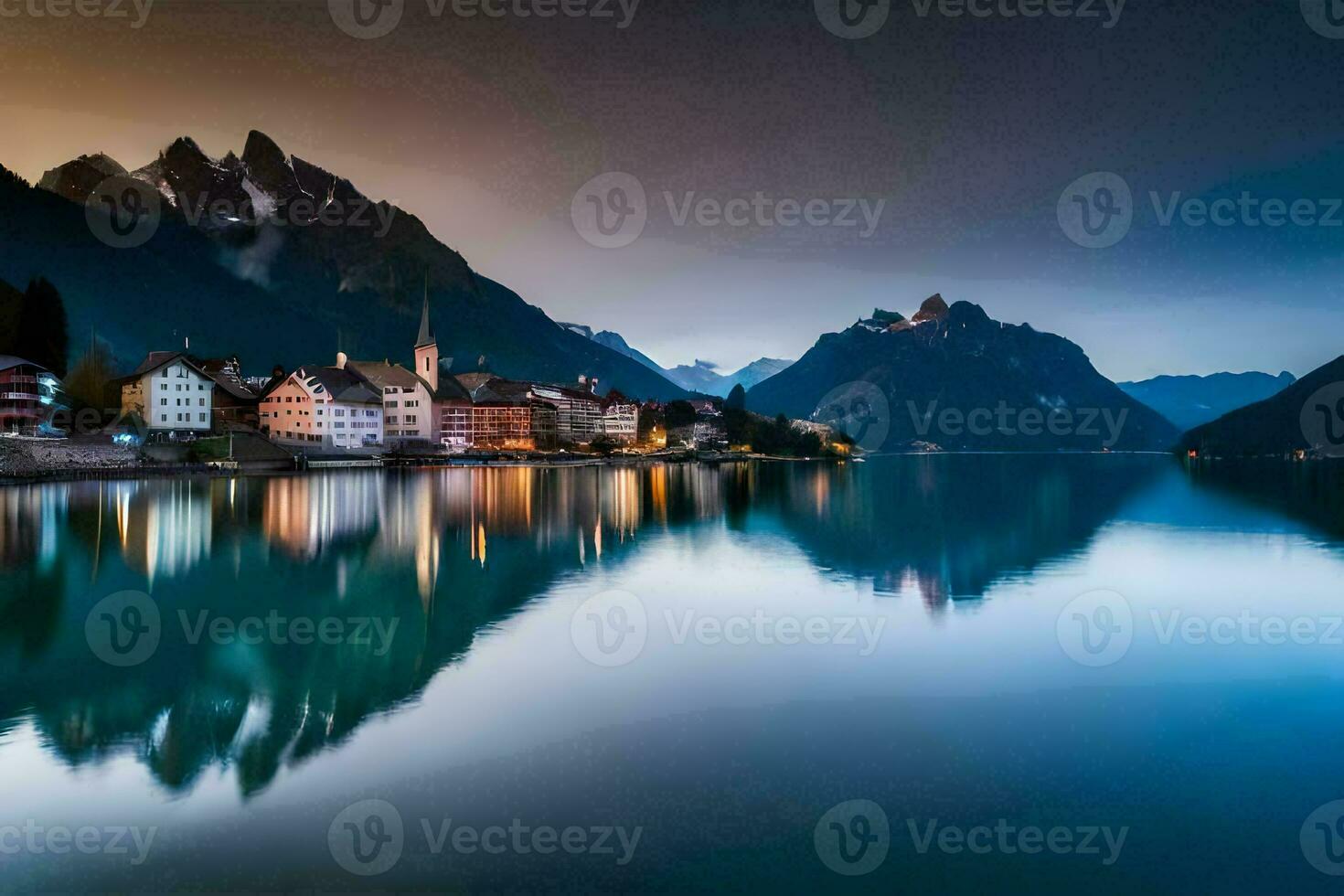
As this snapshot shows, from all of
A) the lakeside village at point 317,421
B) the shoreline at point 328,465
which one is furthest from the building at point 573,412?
the shoreline at point 328,465

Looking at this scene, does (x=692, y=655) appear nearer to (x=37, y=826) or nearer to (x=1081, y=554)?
(x=37, y=826)

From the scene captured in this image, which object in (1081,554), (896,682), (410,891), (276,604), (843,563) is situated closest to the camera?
(410,891)

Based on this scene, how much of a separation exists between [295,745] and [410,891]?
410 centimetres

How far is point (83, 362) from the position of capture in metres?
78.6

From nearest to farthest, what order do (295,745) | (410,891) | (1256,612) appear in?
(410,891), (295,745), (1256,612)

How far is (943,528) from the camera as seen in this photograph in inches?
1554

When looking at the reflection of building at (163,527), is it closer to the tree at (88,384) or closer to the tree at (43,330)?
the tree at (88,384)

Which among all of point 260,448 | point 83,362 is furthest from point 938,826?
point 83,362

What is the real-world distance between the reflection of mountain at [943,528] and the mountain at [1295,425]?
140 meters

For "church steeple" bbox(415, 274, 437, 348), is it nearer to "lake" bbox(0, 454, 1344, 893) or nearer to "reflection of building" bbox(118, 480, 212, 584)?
"reflection of building" bbox(118, 480, 212, 584)

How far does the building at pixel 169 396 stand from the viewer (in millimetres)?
78750

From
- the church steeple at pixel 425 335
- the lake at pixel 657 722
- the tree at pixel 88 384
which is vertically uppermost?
the church steeple at pixel 425 335

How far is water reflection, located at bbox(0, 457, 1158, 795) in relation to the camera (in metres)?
11.3

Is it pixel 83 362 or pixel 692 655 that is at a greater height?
pixel 83 362
